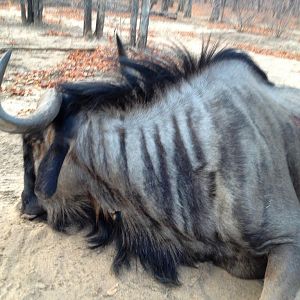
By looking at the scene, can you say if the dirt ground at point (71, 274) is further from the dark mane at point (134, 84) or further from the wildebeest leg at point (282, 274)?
the dark mane at point (134, 84)

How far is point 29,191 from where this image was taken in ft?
9.80

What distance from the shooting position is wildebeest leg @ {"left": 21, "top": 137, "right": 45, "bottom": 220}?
9.25ft

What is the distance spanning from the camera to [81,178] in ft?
8.92

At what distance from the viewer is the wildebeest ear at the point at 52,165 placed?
8.53ft

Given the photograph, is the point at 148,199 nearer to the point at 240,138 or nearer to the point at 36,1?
the point at 240,138

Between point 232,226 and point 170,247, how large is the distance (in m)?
0.43

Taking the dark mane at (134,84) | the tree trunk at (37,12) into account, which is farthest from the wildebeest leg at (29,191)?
the tree trunk at (37,12)

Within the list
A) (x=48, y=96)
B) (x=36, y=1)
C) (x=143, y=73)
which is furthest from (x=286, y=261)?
(x=36, y=1)

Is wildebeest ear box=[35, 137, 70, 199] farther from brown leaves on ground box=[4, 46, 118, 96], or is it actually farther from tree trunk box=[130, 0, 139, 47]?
tree trunk box=[130, 0, 139, 47]

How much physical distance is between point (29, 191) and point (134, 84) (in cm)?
93

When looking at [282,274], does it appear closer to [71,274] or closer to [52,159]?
[71,274]

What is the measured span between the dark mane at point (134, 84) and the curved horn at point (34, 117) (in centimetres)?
9

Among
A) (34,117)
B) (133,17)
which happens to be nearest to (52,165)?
(34,117)

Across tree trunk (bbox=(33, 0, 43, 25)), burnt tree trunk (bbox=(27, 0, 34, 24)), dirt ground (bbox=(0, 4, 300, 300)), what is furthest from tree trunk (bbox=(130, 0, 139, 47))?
dirt ground (bbox=(0, 4, 300, 300))
